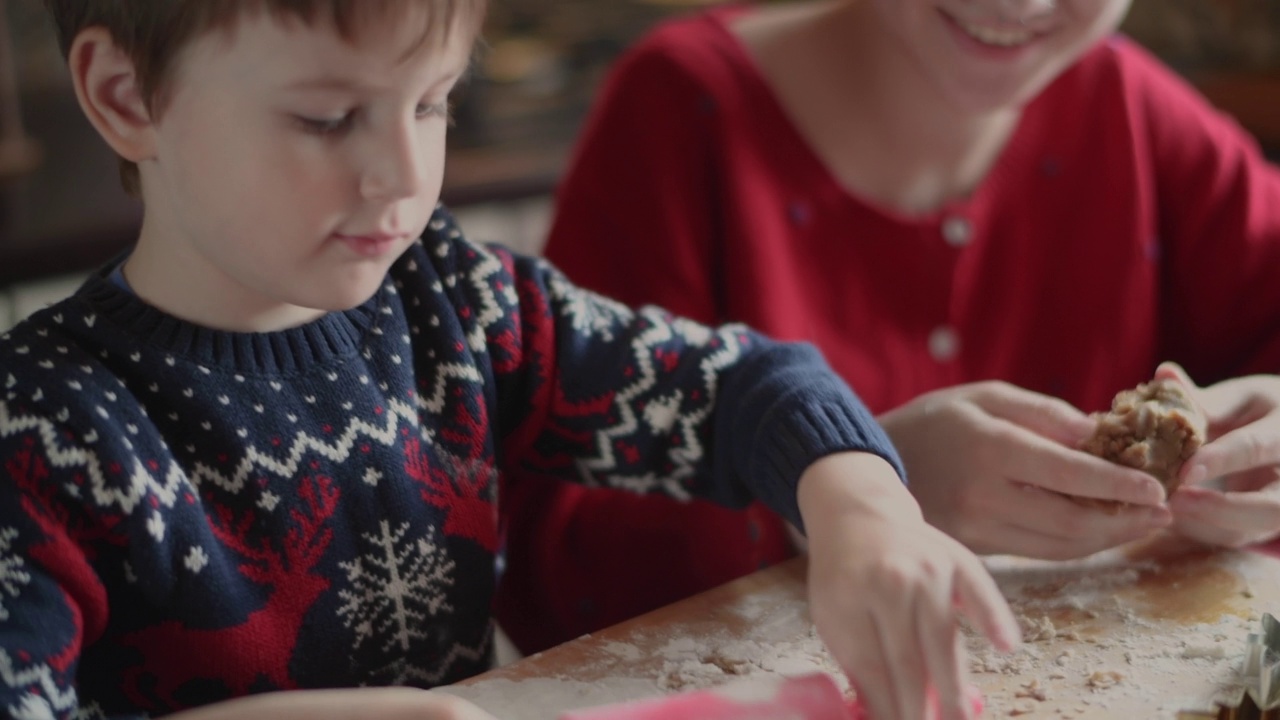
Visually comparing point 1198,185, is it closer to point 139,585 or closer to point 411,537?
point 411,537

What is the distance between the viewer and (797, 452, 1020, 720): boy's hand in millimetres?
672

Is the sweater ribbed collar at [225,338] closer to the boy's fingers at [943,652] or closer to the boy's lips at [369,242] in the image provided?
the boy's lips at [369,242]

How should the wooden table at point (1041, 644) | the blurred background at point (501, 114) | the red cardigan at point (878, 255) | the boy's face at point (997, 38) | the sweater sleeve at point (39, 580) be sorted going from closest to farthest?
the sweater sleeve at point (39, 580), the wooden table at point (1041, 644), the boy's face at point (997, 38), the red cardigan at point (878, 255), the blurred background at point (501, 114)

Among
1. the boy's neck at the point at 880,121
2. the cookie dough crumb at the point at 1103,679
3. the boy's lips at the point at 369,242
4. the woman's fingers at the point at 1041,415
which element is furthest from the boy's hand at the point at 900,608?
the boy's neck at the point at 880,121

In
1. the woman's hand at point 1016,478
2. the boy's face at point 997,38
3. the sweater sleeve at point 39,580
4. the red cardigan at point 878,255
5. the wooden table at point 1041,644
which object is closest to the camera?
the sweater sleeve at point 39,580

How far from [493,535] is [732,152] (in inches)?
19.4

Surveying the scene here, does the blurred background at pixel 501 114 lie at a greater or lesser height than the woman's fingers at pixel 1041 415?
greater

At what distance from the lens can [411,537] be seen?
0.86 metres

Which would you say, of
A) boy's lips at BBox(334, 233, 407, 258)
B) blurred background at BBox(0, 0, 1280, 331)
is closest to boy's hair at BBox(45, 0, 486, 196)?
boy's lips at BBox(334, 233, 407, 258)

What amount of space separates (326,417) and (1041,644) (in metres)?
0.48

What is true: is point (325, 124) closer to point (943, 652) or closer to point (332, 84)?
point (332, 84)

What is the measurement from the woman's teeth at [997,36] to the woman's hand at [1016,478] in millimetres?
323

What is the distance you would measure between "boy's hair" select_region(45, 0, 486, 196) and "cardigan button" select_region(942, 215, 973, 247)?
650 millimetres

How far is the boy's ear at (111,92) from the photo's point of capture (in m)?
0.71
